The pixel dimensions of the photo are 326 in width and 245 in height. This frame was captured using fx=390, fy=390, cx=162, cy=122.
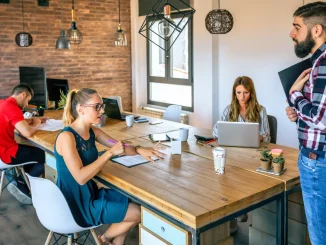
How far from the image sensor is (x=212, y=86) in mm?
5723

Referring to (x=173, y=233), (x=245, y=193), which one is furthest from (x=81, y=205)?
(x=245, y=193)

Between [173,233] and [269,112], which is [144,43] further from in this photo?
[173,233]

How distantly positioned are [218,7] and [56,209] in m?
4.06

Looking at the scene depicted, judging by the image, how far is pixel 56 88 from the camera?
212 inches

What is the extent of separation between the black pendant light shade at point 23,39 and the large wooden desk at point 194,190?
385cm

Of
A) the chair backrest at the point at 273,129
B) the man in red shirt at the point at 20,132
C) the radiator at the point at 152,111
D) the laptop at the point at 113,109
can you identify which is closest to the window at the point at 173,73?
the radiator at the point at 152,111

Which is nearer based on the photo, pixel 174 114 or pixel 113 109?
pixel 113 109

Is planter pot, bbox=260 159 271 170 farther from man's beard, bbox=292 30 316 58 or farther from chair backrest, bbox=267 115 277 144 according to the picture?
chair backrest, bbox=267 115 277 144

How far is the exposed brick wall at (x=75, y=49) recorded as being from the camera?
5949 mm

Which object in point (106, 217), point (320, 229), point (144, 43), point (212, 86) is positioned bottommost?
point (106, 217)

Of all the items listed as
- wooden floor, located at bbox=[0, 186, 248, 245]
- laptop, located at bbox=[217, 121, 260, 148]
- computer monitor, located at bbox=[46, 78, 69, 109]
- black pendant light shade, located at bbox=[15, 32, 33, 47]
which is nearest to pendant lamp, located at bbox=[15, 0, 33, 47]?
black pendant light shade, located at bbox=[15, 32, 33, 47]

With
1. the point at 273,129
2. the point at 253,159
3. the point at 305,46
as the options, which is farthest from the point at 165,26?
the point at 305,46

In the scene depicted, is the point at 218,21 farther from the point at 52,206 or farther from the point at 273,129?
the point at 52,206

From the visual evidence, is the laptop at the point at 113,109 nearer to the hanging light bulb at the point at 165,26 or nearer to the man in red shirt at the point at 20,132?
the man in red shirt at the point at 20,132
